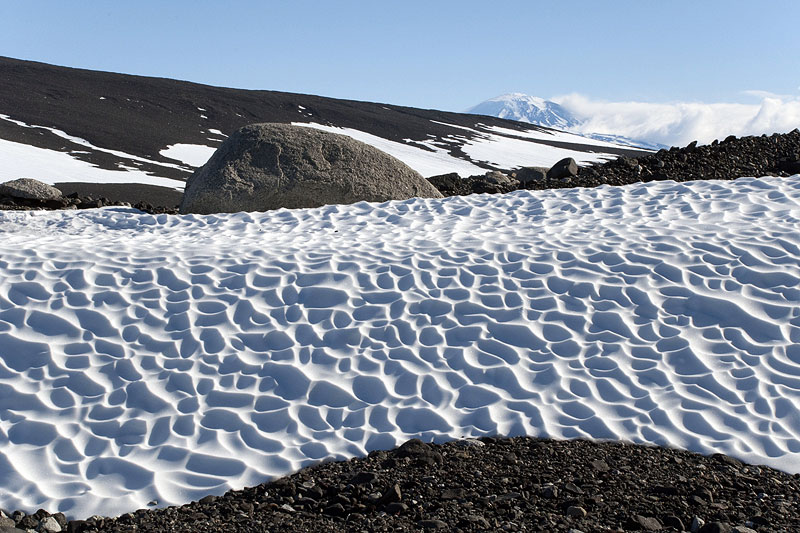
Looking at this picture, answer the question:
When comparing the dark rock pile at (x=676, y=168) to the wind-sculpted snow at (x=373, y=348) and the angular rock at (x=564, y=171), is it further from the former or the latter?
the wind-sculpted snow at (x=373, y=348)

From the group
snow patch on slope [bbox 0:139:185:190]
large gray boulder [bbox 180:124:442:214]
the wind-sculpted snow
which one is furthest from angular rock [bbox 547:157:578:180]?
snow patch on slope [bbox 0:139:185:190]

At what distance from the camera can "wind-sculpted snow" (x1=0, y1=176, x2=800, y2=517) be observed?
477 cm

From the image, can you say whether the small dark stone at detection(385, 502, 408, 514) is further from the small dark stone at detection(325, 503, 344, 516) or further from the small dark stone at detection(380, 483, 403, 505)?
the small dark stone at detection(325, 503, 344, 516)

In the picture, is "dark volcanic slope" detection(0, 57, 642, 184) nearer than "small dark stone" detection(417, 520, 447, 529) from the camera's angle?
No

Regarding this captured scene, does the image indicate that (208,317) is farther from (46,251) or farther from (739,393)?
(739,393)

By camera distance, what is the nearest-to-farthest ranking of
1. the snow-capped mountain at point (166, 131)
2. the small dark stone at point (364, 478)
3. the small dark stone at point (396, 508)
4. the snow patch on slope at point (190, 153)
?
the small dark stone at point (396, 508)
the small dark stone at point (364, 478)
the snow-capped mountain at point (166, 131)
the snow patch on slope at point (190, 153)

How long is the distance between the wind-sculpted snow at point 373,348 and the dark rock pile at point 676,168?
3.85 metres

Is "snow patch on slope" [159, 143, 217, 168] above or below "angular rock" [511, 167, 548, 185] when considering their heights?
below

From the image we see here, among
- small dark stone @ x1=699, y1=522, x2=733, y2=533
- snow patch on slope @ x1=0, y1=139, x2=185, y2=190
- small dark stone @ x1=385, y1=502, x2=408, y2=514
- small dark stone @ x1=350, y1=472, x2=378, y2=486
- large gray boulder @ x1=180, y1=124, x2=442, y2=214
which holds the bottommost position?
snow patch on slope @ x1=0, y1=139, x2=185, y2=190

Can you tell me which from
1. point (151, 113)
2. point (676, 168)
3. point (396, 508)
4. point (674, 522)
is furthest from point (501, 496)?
point (151, 113)

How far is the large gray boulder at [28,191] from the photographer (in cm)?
1265

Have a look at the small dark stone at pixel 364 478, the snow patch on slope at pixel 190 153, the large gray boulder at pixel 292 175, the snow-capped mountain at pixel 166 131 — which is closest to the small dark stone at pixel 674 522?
the small dark stone at pixel 364 478

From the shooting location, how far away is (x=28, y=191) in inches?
500

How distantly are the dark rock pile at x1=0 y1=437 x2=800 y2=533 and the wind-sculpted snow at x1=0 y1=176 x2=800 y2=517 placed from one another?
22 centimetres
